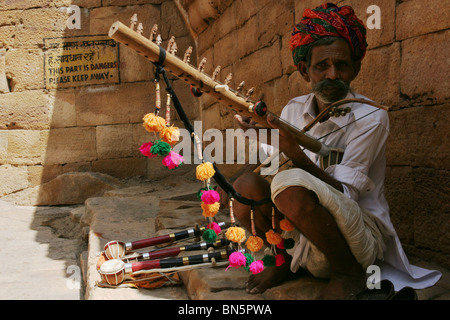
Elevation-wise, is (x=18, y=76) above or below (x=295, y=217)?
above

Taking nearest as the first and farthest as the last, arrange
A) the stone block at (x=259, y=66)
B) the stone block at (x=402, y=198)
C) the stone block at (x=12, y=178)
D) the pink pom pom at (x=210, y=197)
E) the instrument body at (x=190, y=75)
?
the instrument body at (x=190, y=75), the pink pom pom at (x=210, y=197), the stone block at (x=402, y=198), the stone block at (x=259, y=66), the stone block at (x=12, y=178)

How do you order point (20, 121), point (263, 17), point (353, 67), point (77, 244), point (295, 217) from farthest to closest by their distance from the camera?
1. point (20, 121)
2. point (263, 17)
3. point (77, 244)
4. point (353, 67)
5. point (295, 217)

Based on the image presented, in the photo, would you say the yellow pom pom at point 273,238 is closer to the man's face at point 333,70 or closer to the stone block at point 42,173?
the man's face at point 333,70

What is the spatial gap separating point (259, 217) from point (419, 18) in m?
1.55

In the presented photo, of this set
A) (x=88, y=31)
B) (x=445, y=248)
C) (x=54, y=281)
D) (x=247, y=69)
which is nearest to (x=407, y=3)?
(x=445, y=248)

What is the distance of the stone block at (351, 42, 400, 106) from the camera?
8.98 feet

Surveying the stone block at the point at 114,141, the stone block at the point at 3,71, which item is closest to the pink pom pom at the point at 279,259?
the stone block at the point at 114,141

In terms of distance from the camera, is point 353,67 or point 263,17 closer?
point 353,67

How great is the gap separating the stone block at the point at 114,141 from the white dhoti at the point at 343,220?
4790 millimetres

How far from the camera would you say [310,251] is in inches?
81.7

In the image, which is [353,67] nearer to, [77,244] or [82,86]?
[77,244]

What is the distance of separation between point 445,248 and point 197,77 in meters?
1.77

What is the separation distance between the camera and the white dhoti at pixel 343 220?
1822mm

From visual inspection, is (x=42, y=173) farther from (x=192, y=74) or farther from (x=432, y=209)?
(x=432, y=209)
